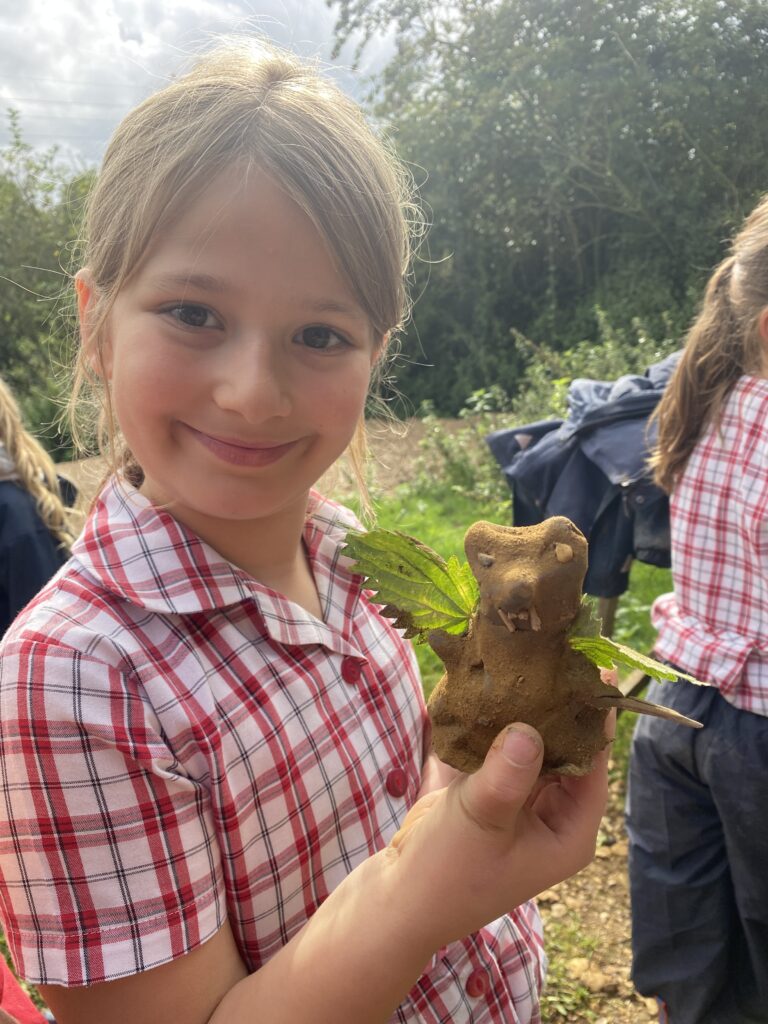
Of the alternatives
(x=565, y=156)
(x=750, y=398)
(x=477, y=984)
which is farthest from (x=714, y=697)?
(x=565, y=156)

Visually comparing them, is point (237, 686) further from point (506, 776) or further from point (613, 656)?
point (613, 656)

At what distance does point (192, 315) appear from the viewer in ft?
3.65

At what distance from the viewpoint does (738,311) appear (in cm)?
220

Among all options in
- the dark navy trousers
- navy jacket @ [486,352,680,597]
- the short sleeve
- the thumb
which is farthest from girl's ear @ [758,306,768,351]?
the short sleeve

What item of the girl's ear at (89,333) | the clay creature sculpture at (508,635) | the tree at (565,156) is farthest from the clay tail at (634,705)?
the tree at (565,156)

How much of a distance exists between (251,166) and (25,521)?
6.09 feet

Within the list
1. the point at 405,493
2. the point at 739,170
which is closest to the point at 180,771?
the point at 405,493

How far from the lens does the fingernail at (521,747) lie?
896 mm

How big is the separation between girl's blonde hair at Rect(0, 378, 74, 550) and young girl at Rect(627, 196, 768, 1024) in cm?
203

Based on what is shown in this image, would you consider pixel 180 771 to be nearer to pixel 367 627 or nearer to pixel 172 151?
pixel 367 627

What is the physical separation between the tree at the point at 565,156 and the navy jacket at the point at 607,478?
4.49 metres

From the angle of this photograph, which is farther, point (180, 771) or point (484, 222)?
point (484, 222)

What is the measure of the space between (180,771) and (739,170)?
8238 millimetres

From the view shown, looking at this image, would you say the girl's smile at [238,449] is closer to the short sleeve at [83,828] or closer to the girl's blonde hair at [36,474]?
the short sleeve at [83,828]
